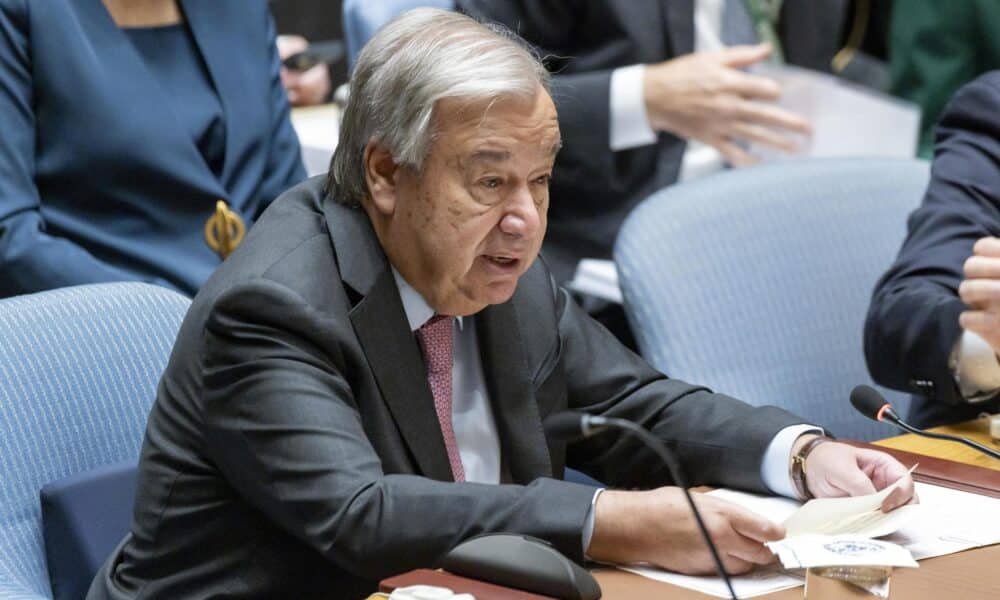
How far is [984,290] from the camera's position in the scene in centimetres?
235

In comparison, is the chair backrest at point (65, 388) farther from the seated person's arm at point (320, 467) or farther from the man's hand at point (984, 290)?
the man's hand at point (984, 290)

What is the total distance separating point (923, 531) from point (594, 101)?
1729 mm

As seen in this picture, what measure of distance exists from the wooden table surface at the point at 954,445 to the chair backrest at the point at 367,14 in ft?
5.69

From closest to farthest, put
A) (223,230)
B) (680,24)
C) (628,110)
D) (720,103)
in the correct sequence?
(223,230) → (720,103) → (628,110) → (680,24)

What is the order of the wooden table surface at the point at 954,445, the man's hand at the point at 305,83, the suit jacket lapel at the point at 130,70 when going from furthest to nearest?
the man's hand at the point at 305,83
the suit jacket lapel at the point at 130,70
the wooden table surface at the point at 954,445

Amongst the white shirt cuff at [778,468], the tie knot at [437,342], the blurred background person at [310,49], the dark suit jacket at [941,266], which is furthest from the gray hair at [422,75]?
the blurred background person at [310,49]

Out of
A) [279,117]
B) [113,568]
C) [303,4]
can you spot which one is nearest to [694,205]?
[279,117]

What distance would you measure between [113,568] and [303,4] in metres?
3.66

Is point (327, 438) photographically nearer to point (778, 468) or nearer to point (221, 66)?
point (778, 468)

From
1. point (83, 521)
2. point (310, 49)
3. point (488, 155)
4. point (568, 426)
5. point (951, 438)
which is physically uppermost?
point (488, 155)

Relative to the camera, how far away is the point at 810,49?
402 centimetres

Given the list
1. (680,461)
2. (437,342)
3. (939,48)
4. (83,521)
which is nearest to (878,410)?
(680,461)

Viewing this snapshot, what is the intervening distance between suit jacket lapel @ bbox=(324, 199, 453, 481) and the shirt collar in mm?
53

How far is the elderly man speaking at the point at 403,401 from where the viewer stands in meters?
1.75
